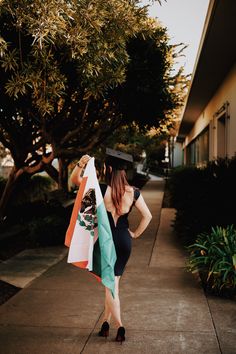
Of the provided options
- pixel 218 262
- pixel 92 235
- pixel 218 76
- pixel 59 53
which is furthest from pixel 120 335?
pixel 218 76

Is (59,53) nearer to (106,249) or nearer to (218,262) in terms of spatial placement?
(218,262)

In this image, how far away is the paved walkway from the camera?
4156 mm

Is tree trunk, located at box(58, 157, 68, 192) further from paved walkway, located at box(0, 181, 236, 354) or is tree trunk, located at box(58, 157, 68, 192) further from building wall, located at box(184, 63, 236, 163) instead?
paved walkway, located at box(0, 181, 236, 354)

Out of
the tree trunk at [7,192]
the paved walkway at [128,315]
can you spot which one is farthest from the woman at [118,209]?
the tree trunk at [7,192]

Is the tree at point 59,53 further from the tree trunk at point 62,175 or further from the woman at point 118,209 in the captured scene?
the tree trunk at point 62,175

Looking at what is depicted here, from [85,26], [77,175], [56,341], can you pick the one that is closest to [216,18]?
[85,26]

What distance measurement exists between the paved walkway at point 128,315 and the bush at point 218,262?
18cm

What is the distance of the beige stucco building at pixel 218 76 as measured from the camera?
7.52 metres

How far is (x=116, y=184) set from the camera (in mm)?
4207

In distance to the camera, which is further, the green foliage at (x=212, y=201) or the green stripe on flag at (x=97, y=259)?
the green foliage at (x=212, y=201)

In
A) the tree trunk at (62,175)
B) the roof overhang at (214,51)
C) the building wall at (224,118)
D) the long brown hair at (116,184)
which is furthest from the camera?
the tree trunk at (62,175)

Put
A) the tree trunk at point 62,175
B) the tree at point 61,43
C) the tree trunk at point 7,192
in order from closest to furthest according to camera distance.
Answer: the tree at point 61,43
the tree trunk at point 7,192
the tree trunk at point 62,175

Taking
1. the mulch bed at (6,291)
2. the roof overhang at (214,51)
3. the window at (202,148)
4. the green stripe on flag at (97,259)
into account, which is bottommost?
the mulch bed at (6,291)

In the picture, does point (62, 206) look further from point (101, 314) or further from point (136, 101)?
point (101, 314)
